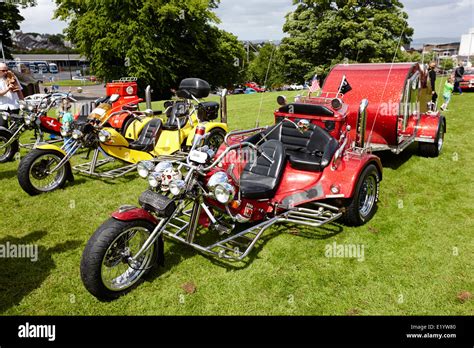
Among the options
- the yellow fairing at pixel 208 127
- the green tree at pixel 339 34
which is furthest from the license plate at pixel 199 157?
the green tree at pixel 339 34

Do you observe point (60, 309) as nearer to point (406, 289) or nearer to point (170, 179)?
point (170, 179)

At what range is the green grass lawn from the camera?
3.24 metres

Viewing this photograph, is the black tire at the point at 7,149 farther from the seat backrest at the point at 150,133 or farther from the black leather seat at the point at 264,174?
the black leather seat at the point at 264,174

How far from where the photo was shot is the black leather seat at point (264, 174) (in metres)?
4.17

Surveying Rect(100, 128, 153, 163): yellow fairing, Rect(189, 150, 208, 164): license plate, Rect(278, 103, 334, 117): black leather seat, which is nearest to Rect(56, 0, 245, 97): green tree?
Rect(100, 128, 153, 163): yellow fairing

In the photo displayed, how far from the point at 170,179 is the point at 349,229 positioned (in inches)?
99.6

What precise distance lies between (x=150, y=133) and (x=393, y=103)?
15.1ft

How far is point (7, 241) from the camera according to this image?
14.4 ft

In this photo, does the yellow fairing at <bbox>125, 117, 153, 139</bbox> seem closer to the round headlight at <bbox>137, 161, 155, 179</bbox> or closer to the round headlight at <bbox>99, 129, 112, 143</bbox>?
the round headlight at <bbox>99, 129, 112, 143</bbox>

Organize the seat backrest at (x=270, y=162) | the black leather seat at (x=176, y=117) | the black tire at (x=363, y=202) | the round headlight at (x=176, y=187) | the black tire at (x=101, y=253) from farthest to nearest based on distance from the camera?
the black leather seat at (x=176, y=117) < the black tire at (x=363, y=202) < the seat backrest at (x=270, y=162) < the round headlight at (x=176, y=187) < the black tire at (x=101, y=253)

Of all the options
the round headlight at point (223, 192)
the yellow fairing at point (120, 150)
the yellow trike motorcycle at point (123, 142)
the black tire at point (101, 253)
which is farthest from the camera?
the yellow fairing at point (120, 150)

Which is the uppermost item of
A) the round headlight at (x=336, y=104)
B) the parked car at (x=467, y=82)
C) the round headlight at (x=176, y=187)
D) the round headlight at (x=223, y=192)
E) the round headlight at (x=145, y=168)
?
the parked car at (x=467, y=82)

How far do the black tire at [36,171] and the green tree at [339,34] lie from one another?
83.5 feet

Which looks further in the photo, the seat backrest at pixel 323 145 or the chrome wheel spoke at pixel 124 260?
the seat backrest at pixel 323 145
